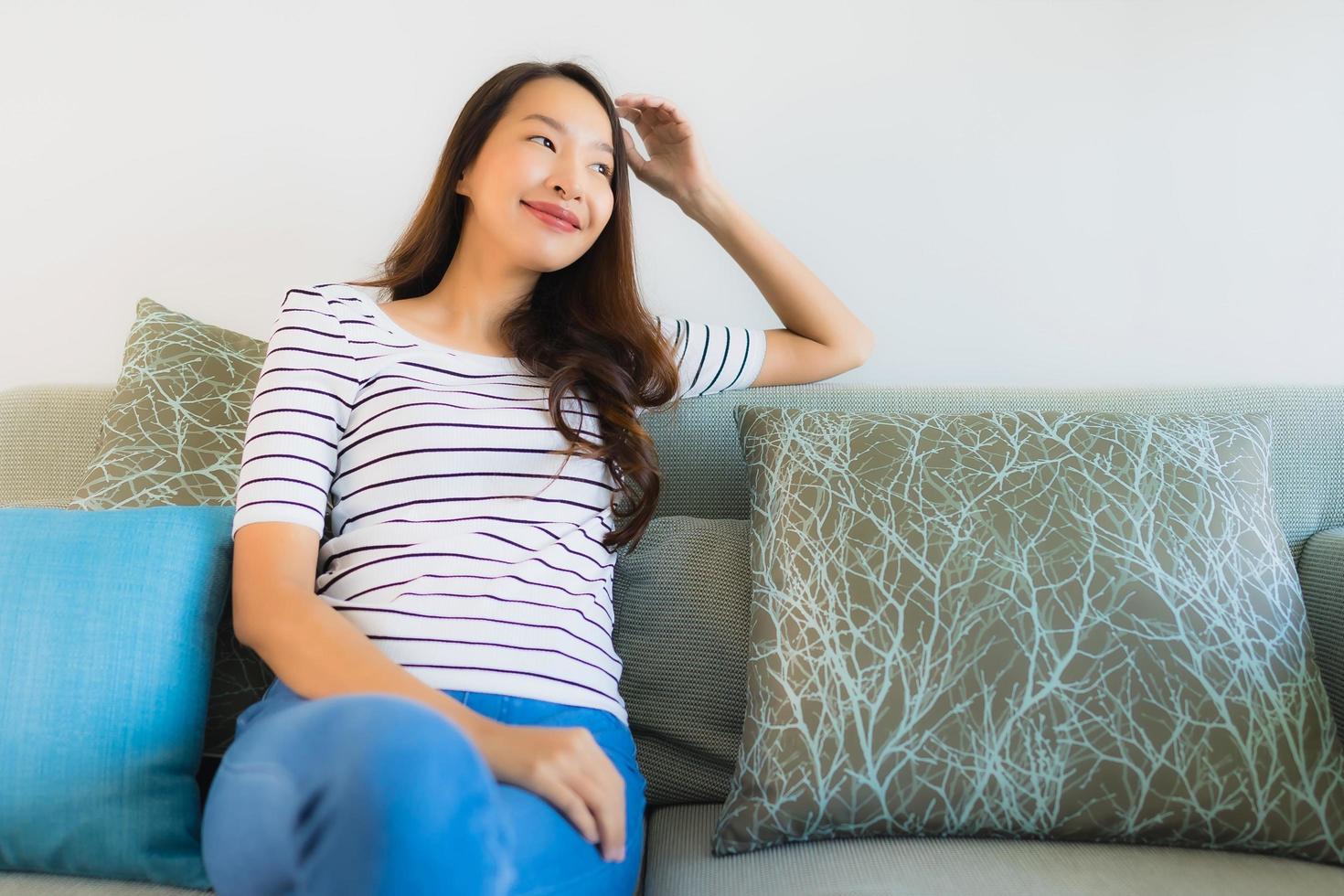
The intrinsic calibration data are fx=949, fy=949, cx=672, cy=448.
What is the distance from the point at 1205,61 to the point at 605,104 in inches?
39.8

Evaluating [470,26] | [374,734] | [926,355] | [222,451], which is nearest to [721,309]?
[926,355]

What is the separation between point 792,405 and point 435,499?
561mm

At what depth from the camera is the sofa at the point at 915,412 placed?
96cm

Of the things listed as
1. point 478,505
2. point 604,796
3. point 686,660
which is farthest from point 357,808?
point 686,660

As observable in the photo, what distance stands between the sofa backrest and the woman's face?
1.00ft

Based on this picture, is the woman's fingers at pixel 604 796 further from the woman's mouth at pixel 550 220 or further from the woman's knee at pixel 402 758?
the woman's mouth at pixel 550 220

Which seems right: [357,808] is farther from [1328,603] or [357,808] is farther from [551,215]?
[1328,603]

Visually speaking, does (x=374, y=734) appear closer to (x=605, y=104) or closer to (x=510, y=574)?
(x=510, y=574)

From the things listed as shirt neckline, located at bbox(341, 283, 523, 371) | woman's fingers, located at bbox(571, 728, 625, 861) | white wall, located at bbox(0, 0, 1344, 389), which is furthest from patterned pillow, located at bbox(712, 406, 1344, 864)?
white wall, located at bbox(0, 0, 1344, 389)

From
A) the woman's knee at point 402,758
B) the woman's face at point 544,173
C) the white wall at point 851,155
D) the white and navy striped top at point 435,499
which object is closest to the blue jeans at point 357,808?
the woman's knee at point 402,758

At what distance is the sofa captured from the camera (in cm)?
96

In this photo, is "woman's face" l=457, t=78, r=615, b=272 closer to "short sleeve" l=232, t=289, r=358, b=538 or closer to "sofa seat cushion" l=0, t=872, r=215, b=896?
"short sleeve" l=232, t=289, r=358, b=538

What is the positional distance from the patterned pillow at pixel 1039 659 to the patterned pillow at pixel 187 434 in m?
0.62

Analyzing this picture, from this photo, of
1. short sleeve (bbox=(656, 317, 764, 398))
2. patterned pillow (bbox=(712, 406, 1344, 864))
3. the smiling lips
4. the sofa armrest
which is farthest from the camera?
short sleeve (bbox=(656, 317, 764, 398))
